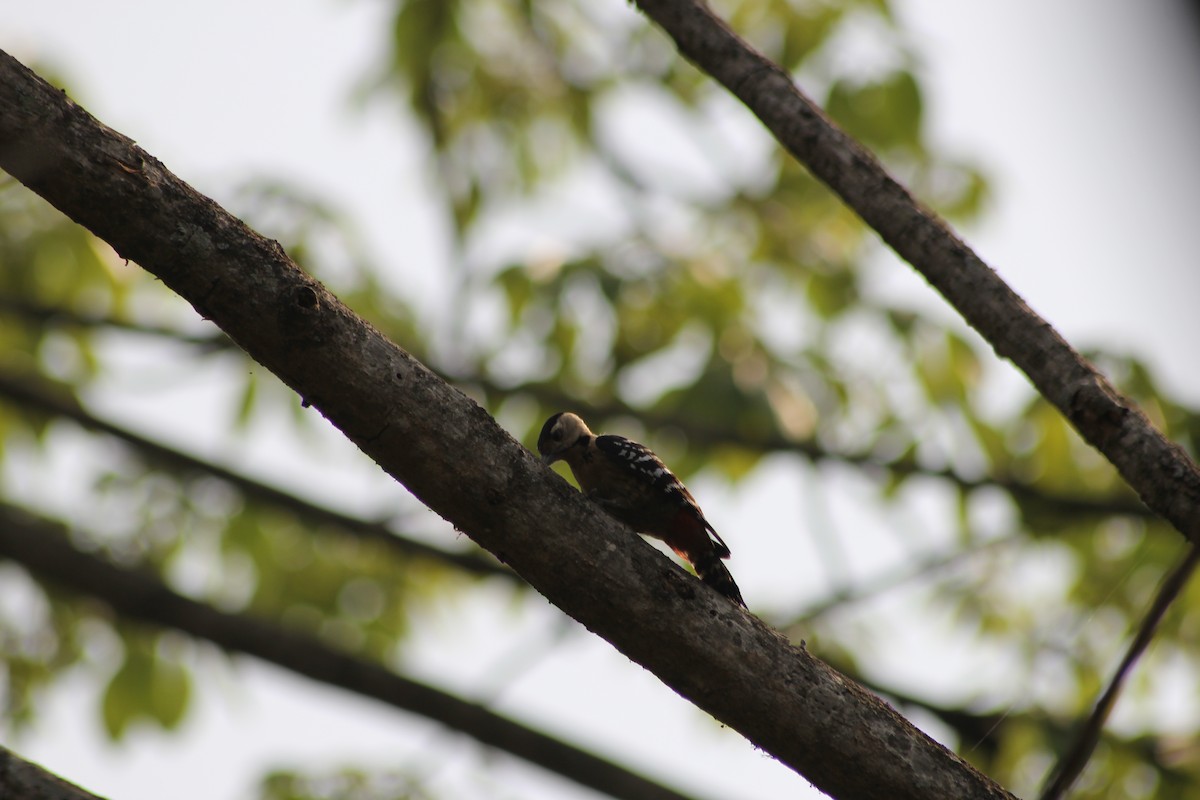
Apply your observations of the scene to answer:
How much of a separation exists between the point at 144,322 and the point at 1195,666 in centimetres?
716

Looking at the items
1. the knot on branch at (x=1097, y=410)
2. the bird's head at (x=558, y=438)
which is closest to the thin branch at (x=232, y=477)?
the bird's head at (x=558, y=438)

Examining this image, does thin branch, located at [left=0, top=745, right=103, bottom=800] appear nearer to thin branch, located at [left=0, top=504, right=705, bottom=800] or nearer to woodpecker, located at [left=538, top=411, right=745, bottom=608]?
woodpecker, located at [left=538, top=411, right=745, bottom=608]

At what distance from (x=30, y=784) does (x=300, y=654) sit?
10.4 feet

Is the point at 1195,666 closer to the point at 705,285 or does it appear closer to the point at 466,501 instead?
the point at 705,285

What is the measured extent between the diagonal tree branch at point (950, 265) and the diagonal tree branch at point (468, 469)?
3.29 ft

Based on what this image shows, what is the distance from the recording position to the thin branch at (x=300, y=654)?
16.5 ft

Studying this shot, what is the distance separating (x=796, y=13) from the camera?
656 centimetres

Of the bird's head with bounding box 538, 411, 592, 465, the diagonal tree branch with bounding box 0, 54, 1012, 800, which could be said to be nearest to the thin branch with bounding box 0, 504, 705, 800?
the bird's head with bounding box 538, 411, 592, 465

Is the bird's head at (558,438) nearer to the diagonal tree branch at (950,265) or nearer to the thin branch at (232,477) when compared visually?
the thin branch at (232,477)

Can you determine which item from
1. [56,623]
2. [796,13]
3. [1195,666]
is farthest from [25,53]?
[1195,666]

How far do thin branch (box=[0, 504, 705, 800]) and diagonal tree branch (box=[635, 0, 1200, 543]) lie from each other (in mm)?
2790

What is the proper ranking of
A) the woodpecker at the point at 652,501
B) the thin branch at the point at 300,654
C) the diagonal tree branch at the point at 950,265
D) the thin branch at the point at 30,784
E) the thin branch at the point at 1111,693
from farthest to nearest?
the thin branch at the point at 300,654
the woodpecker at the point at 652,501
the diagonal tree branch at the point at 950,265
the thin branch at the point at 1111,693
the thin branch at the point at 30,784

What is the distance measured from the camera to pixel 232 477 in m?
6.25

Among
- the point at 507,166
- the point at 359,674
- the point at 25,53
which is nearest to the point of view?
the point at 359,674
